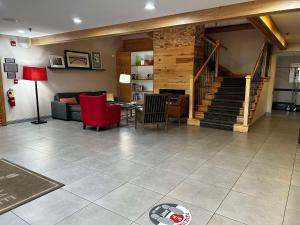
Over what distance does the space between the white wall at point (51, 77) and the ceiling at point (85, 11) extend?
5.34 ft

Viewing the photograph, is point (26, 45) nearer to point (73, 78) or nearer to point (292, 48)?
point (73, 78)

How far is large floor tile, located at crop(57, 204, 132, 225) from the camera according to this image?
6.92ft

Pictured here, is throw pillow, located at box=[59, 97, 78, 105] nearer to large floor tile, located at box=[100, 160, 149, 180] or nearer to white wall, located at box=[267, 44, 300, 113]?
large floor tile, located at box=[100, 160, 149, 180]

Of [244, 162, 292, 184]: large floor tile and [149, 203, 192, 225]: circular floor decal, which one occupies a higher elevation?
[244, 162, 292, 184]: large floor tile

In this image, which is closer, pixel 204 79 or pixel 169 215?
pixel 169 215

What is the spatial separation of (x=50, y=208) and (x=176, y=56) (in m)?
6.09

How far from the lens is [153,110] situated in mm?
5543

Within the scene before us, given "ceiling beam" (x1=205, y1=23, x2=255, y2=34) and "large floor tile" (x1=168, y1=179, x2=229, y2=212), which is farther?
"ceiling beam" (x1=205, y1=23, x2=255, y2=34)

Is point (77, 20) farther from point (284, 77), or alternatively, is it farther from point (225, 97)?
point (284, 77)

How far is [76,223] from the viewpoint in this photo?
2.10 metres

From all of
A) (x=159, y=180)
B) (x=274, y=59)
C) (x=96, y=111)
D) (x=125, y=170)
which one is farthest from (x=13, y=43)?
(x=274, y=59)

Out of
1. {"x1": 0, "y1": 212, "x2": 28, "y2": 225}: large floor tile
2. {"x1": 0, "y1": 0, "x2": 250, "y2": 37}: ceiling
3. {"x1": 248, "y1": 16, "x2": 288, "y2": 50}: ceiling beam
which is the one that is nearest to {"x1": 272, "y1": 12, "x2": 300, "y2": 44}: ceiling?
{"x1": 248, "y1": 16, "x2": 288, "y2": 50}: ceiling beam

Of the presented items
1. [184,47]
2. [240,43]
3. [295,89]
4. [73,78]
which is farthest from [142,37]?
[295,89]

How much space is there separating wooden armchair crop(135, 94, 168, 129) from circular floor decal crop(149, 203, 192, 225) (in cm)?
321
